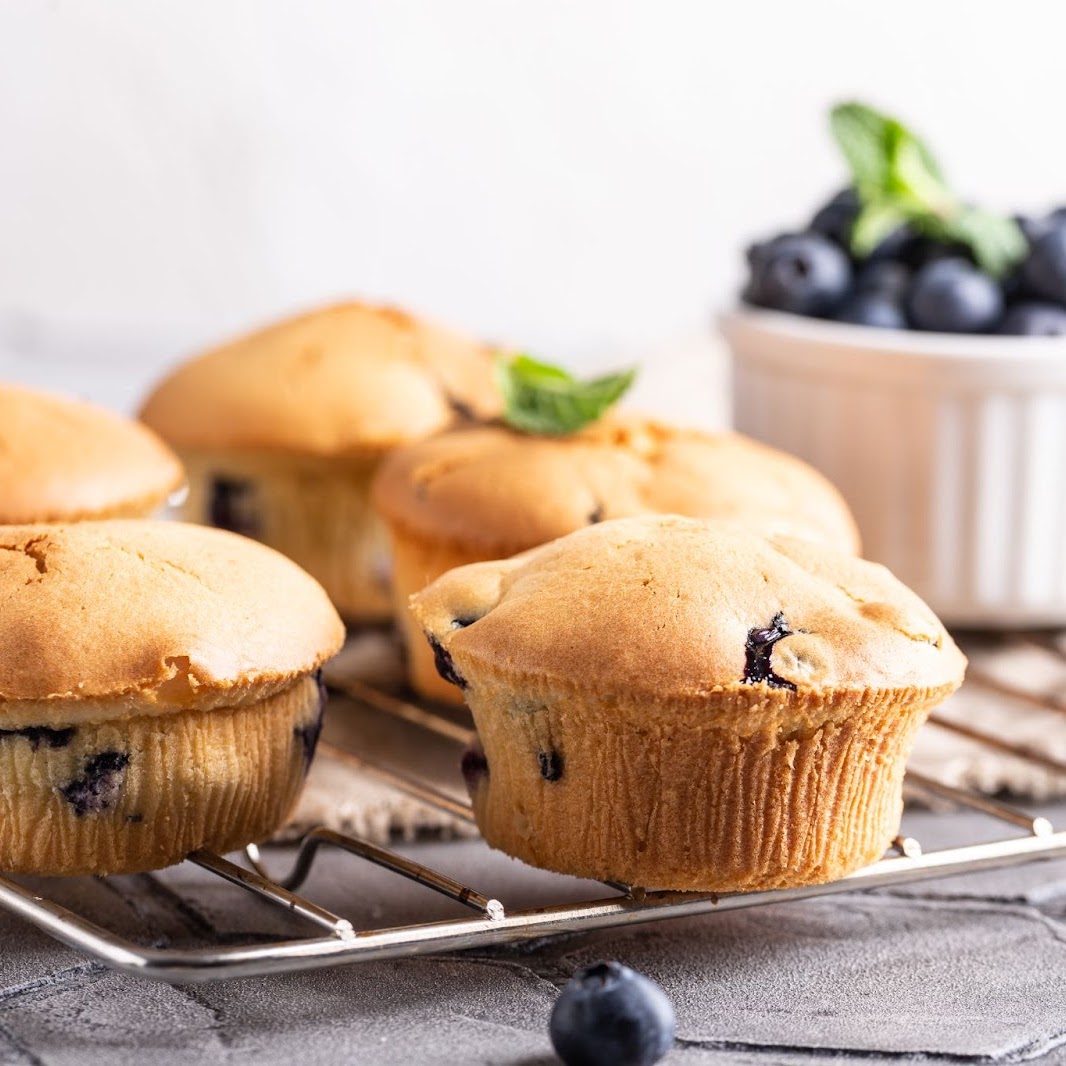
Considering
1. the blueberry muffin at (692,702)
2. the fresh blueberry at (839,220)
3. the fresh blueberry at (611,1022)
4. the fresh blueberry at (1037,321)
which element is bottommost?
the fresh blueberry at (611,1022)

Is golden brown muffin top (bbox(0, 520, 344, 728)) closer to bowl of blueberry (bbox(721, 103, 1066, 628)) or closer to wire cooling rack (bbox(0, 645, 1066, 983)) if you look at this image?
wire cooling rack (bbox(0, 645, 1066, 983))

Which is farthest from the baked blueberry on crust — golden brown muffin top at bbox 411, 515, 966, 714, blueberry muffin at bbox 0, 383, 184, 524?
blueberry muffin at bbox 0, 383, 184, 524

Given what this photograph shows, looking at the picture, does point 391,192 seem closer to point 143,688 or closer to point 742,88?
point 742,88

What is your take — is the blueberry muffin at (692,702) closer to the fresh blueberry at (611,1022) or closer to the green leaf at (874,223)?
the fresh blueberry at (611,1022)

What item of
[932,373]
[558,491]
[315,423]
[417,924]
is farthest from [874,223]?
[417,924]

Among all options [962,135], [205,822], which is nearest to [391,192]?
[962,135]

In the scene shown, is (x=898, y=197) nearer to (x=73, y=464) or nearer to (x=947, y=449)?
(x=947, y=449)

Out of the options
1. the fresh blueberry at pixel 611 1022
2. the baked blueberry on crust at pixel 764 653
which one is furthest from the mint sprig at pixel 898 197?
the fresh blueberry at pixel 611 1022
